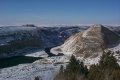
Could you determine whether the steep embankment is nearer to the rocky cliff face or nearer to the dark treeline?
the rocky cliff face

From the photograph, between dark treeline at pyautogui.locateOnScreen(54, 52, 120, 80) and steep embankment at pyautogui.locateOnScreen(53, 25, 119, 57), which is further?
steep embankment at pyautogui.locateOnScreen(53, 25, 119, 57)

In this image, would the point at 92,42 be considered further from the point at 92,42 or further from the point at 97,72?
the point at 97,72

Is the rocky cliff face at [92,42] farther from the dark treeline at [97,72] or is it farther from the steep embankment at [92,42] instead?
the dark treeline at [97,72]

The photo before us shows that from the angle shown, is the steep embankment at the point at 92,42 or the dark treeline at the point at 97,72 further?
the steep embankment at the point at 92,42

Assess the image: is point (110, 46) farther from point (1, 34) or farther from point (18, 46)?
point (1, 34)

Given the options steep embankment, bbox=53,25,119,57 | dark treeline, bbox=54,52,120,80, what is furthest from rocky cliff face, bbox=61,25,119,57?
dark treeline, bbox=54,52,120,80

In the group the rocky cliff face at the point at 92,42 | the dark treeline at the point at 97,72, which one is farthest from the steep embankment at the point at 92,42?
the dark treeline at the point at 97,72

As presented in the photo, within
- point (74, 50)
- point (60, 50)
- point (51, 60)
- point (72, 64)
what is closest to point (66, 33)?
point (60, 50)

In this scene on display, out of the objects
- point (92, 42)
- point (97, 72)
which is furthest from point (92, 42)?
point (97, 72)

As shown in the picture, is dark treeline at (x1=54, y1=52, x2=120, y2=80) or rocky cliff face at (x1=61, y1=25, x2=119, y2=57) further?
rocky cliff face at (x1=61, y1=25, x2=119, y2=57)
